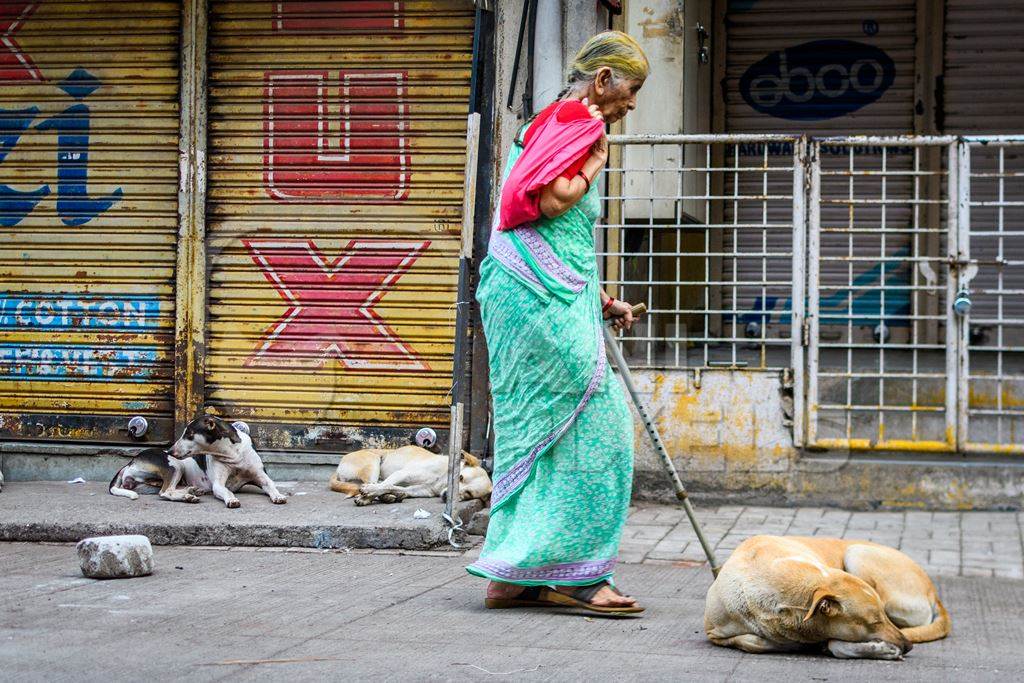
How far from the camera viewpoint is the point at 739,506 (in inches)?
306

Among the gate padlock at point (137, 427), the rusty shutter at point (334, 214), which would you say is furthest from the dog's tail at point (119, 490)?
the rusty shutter at point (334, 214)

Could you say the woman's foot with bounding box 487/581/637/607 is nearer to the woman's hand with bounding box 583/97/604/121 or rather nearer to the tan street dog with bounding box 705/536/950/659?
the tan street dog with bounding box 705/536/950/659

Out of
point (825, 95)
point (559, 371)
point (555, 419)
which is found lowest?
point (555, 419)

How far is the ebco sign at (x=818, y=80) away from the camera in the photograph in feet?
33.6

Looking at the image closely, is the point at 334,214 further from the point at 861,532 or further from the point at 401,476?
the point at 861,532

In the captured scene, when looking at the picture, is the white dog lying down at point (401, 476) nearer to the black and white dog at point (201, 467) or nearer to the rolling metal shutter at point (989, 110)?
the black and white dog at point (201, 467)

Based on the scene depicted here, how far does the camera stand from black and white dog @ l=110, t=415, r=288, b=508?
7.60 meters

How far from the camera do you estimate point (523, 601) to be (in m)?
5.01

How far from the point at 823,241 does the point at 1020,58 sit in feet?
6.80

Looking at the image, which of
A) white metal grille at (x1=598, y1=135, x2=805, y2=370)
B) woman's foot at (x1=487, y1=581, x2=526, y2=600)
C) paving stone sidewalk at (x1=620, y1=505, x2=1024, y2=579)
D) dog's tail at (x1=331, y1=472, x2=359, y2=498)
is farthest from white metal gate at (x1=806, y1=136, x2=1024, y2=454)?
woman's foot at (x1=487, y1=581, x2=526, y2=600)

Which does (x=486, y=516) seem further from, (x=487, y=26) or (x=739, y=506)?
(x=487, y=26)

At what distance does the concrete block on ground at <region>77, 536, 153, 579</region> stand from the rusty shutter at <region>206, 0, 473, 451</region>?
2628 millimetres

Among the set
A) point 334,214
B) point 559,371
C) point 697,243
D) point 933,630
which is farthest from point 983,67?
point 933,630

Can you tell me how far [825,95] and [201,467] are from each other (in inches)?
224
